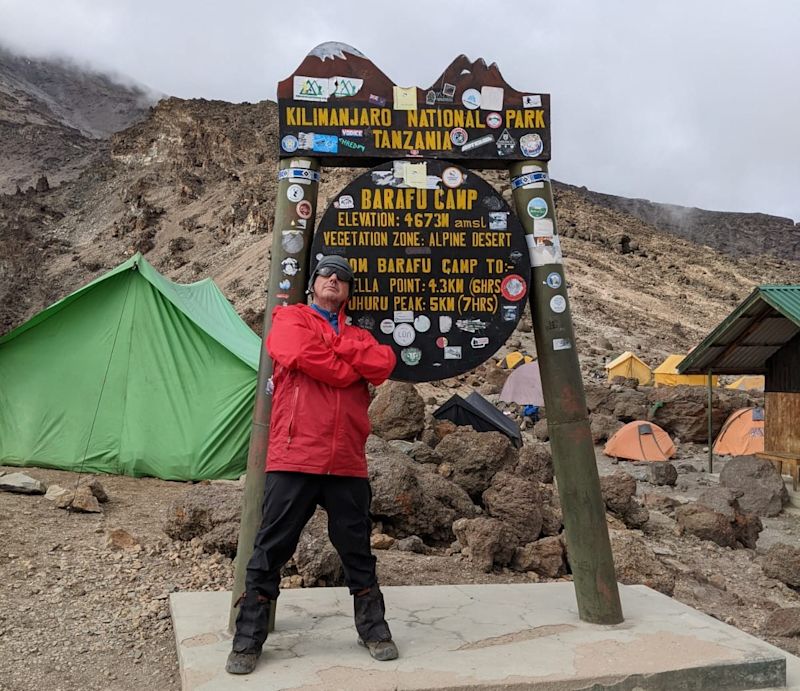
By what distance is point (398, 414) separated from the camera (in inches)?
415

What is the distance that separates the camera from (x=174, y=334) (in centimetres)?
936

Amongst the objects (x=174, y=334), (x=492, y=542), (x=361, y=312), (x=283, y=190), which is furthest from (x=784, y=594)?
(x=174, y=334)

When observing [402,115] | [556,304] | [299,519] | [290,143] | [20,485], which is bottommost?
[20,485]

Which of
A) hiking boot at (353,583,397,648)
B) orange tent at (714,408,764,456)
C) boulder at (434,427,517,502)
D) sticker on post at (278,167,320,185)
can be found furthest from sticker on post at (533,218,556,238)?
orange tent at (714,408,764,456)

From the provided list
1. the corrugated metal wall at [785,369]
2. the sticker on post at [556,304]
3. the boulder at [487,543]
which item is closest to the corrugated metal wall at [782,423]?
the corrugated metal wall at [785,369]

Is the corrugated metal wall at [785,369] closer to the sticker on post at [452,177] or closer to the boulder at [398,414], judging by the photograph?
the boulder at [398,414]

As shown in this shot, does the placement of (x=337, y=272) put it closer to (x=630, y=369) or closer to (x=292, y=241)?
(x=292, y=241)

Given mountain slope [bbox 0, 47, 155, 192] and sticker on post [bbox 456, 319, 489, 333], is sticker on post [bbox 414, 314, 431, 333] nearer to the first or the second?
sticker on post [bbox 456, 319, 489, 333]

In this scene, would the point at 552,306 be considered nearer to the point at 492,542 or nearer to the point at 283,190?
the point at 283,190

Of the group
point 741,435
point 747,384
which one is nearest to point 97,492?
point 741,435

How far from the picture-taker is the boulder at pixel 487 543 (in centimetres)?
561

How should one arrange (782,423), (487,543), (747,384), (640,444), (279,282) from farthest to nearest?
1. (747,384)
2. (640,444)
3. (782,423)
4. (487,543)
5. (279,282)

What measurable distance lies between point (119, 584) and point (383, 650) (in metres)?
2.14

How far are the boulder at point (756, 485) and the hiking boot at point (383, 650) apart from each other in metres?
9.37
